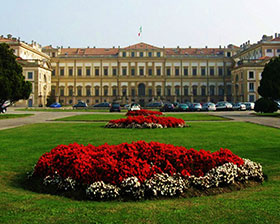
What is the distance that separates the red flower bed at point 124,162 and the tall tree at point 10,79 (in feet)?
74.4

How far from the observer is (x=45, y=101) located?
71.6m

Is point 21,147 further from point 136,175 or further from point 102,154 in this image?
point 136,175

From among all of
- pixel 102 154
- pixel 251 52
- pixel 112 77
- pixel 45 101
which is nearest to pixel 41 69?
pixel 45 101

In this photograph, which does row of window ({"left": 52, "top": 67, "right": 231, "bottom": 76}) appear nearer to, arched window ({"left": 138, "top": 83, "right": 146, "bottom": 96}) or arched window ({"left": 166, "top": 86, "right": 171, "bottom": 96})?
arched window ({"left": 138, "top": 83, "right": 146, "bottom": 96})

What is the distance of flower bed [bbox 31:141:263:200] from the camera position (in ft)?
17.4

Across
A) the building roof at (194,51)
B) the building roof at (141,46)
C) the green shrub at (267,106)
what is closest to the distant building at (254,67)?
the building roof at (194,51)

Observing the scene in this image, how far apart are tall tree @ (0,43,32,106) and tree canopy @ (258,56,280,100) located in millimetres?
22211

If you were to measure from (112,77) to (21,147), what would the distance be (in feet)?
242

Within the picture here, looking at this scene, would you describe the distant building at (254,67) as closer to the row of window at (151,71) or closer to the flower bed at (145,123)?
the row of window at (151,71)

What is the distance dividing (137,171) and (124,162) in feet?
1.09

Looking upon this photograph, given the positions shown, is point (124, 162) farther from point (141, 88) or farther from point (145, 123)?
point (141, 88)

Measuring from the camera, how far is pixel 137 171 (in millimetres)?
5559

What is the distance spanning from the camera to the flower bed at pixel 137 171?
5289 millimetres

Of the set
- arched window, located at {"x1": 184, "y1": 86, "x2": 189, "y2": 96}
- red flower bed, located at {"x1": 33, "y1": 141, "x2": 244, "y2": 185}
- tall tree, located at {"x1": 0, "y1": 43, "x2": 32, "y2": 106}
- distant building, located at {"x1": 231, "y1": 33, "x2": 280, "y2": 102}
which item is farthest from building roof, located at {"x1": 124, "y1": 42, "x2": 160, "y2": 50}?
red flower bed, located at {"x1": 33, "y1": 141, "x2": 244, "y2": 185}
